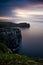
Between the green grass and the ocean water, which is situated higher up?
the ocean water

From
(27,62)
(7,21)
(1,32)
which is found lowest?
(27,62)

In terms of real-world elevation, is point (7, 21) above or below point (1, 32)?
above

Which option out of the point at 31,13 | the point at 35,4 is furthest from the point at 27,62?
the point at 35,4

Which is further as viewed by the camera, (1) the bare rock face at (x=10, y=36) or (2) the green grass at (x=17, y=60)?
(1) the bare rock face at (x=10, y=36)

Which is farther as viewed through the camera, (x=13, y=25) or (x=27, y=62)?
(x=13, y=25)

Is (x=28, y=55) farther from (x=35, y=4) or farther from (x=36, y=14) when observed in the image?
(x=35, y=4)
